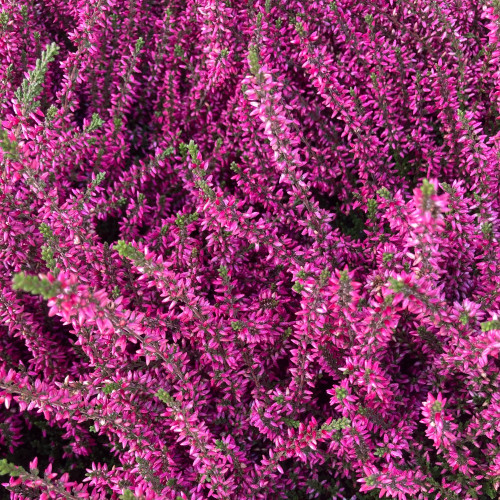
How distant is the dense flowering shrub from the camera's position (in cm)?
171

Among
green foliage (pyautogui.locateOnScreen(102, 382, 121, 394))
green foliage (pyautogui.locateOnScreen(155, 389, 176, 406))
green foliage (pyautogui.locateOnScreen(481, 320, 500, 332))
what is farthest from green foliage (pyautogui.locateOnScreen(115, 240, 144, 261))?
green foliage (pyautogui.locateOnScreen(481, 320, 500, 332))

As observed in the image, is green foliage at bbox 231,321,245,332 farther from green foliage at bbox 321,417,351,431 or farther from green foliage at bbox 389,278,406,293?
green foliage at bbox 389,278,406,293

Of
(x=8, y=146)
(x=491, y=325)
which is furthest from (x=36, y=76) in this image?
(x=491, y=325)

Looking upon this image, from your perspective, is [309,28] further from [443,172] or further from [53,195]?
[53,195]

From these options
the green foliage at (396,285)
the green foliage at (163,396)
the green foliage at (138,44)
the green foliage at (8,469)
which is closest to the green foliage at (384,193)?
the green foliage at (396,285)

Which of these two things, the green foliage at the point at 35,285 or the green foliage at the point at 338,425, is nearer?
the green foliage at the point at 35,285

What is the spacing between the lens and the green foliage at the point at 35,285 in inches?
48.4

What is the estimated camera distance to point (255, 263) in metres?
2.28

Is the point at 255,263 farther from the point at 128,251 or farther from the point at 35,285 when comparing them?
the point at 35,285

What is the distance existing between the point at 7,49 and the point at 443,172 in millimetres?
2053

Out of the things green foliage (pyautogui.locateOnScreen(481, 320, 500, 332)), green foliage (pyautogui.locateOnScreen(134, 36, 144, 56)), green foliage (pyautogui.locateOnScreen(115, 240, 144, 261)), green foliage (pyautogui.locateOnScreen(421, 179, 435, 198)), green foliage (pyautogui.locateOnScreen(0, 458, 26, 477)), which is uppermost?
green foliage (pyautogui.locateOnScreen(134, 36, 144, 56))

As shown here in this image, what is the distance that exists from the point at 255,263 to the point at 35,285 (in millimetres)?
1156

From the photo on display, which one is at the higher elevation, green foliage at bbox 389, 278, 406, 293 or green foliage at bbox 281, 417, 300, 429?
green foliage at bbox 389, 278, 406, 293

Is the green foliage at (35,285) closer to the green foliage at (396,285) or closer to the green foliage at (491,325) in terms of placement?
the green foliage at (396,285)
